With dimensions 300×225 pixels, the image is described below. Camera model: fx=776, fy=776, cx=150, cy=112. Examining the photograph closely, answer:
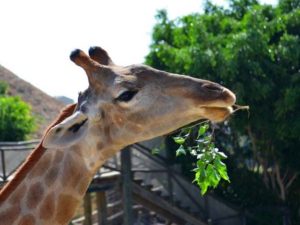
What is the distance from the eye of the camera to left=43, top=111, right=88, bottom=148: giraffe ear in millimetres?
4188

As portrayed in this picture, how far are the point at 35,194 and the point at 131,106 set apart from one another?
0.78m

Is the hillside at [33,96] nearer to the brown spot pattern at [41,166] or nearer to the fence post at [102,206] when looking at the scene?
the fence post at [102,206]

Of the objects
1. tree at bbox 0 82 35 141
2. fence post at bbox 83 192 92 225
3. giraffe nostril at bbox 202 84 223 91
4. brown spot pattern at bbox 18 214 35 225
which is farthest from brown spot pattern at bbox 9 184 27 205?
tree at bbox 0 82 35 141

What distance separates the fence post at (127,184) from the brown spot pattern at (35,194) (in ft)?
32.5

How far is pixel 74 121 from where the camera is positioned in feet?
14.0

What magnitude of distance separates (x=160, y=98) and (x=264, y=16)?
36.8 ft

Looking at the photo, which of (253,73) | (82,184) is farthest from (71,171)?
(253,73)

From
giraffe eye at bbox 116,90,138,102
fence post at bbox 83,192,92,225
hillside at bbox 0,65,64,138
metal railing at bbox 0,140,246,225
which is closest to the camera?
giraffe eye at bbox 116,90,138,102

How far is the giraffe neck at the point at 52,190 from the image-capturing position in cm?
442

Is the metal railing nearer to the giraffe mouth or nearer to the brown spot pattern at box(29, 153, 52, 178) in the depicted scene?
the brown spot pattern at box(29, 153, 52, 178)

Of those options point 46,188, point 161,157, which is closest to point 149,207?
point 161,157

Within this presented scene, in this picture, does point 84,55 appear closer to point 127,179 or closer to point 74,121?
point 74,121

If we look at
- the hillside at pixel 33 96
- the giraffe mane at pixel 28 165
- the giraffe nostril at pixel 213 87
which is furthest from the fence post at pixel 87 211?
the giraffe nostril at pixel 213 87

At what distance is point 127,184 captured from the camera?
1469 cm
